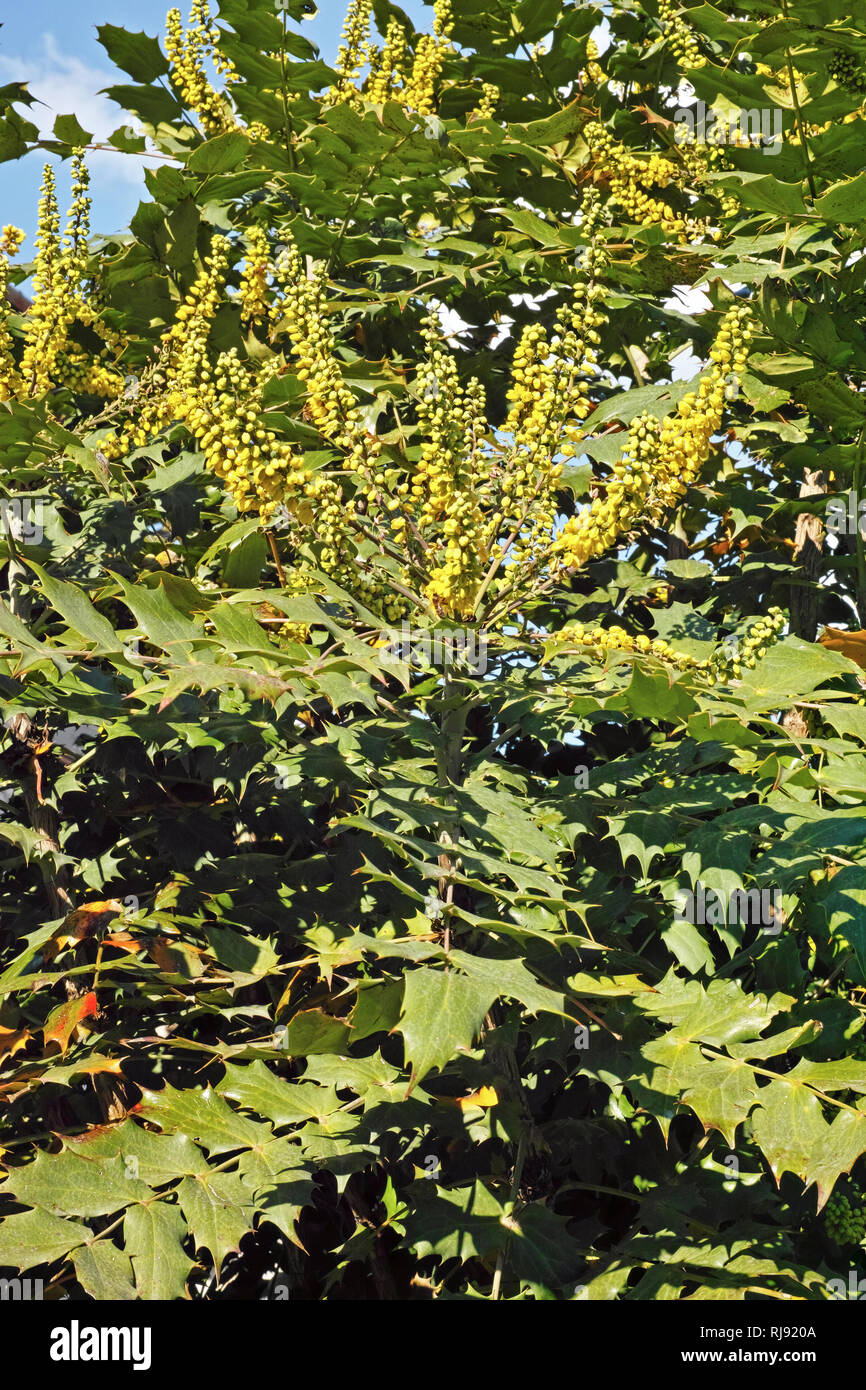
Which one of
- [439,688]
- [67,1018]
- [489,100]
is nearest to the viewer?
[67,1018]

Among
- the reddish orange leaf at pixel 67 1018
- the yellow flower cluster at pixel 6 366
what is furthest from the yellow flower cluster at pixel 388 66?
the reddish orange leaf at pixel 67 1018

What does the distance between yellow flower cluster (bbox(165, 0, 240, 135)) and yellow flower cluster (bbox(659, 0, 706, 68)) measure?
1.42 meters

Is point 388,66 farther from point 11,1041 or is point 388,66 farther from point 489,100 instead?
point 11,1041

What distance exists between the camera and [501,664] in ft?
9.77

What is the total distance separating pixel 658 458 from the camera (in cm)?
259

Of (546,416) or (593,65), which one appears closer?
(546,416)

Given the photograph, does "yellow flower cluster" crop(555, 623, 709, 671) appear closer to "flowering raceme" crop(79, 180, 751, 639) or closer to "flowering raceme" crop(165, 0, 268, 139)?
"flowering raceme" crop(79, 180, 751, 639)

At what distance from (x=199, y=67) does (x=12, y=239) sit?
2.81 ft

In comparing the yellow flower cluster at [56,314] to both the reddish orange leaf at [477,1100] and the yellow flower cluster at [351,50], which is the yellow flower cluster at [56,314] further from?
the reddish orange leaf at [477,1100]

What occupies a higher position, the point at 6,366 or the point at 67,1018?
the point at 6,366

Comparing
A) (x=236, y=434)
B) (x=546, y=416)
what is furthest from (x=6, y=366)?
(x=546, y=416)

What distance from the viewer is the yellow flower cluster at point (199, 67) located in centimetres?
396

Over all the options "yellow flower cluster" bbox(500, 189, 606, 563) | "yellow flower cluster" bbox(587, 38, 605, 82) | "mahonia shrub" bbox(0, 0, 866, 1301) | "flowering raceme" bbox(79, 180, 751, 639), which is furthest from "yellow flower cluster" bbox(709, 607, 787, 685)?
"yellow flower cluster" bbox(587, 38, 605, 82)
